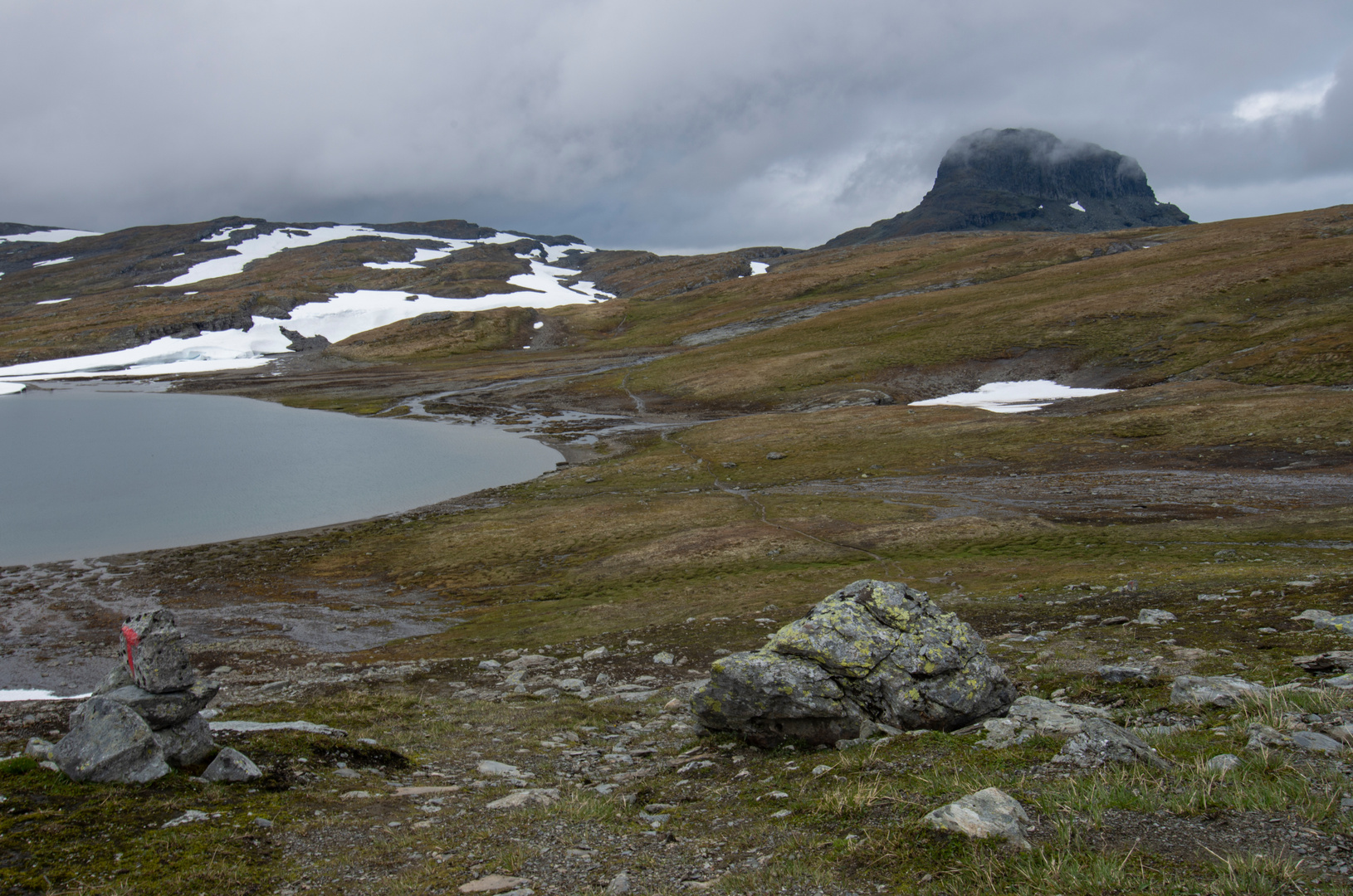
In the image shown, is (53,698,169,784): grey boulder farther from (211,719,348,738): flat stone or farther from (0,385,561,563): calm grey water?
(0,385,561,563): calm grey water

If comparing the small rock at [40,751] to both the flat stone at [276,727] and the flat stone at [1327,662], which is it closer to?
the flat stone at [276,727]

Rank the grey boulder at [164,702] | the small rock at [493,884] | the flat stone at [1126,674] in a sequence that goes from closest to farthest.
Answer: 1. the small rock at [493,884]
2. the grey boulder at [164,702]
3. the flat stone at [1126,674]

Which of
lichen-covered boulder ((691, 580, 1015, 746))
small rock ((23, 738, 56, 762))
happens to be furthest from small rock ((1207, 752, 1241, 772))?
small rock ((23, 738, 56, 762))

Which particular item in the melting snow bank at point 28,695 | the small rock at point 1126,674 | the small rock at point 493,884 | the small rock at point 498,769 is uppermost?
the small rock at point 493,884

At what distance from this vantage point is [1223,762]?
7520 millimetres

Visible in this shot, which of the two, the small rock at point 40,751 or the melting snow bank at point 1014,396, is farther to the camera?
the melting snow bank at point 1014,396

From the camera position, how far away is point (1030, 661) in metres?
15.8

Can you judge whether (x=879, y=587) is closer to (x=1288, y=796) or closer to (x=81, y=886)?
(x=1288, y=796)

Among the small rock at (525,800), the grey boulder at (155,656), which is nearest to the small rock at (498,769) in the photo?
the small rock at (525,800)

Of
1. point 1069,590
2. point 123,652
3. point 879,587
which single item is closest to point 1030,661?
point 879,587

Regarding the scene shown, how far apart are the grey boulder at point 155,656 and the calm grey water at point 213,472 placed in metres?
36.2

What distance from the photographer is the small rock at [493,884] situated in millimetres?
7293

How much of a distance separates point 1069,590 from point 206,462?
7006 cm

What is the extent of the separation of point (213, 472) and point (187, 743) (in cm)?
6111
